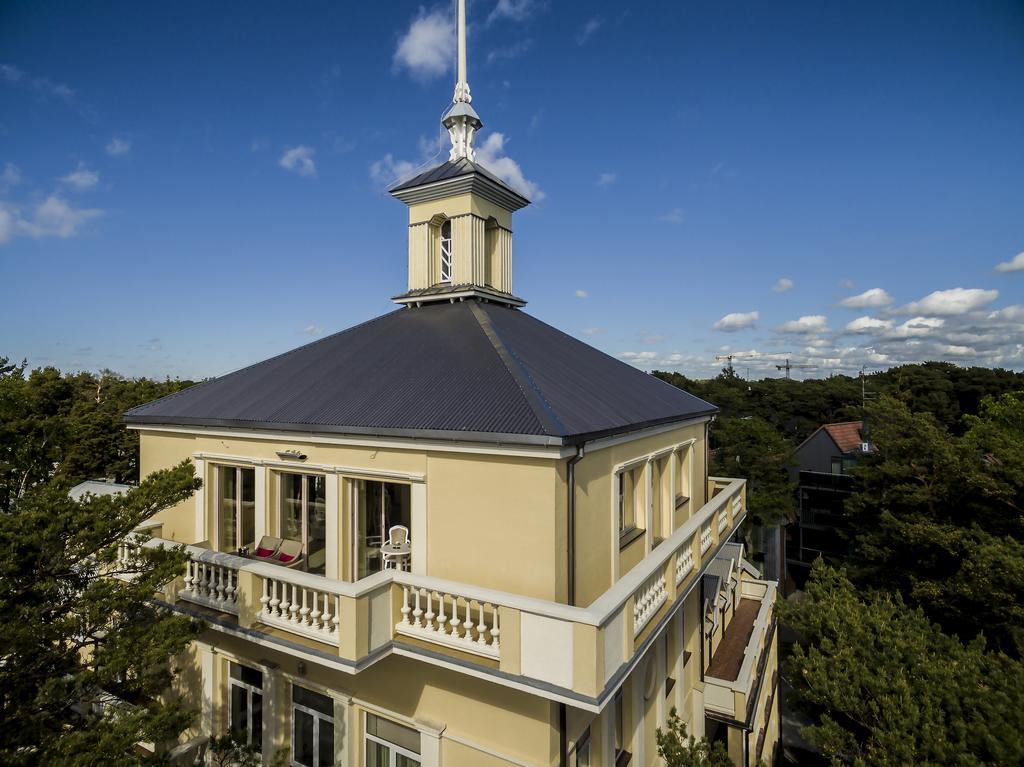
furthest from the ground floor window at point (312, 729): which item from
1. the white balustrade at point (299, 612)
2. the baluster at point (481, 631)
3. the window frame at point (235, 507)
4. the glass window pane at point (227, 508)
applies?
the baluster at point (481, 631)

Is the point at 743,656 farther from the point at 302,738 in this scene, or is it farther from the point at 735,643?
the point at 302,738

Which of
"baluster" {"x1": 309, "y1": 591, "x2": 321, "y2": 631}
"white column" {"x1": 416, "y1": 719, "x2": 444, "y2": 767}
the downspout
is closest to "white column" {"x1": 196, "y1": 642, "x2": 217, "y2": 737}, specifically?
"baluster" {"x1": 309, "y1": 591, "x2": 321, "y2": 631}

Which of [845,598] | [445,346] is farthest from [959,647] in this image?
[445,346]

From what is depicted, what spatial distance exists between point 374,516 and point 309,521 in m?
1.56

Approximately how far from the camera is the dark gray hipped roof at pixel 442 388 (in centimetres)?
902

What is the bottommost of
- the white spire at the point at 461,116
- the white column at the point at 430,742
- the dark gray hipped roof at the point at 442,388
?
the white column at the point at 430,742

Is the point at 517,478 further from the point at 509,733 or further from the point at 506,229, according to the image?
the point at 506,229

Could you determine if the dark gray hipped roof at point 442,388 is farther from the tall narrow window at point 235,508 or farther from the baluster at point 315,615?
the baluster at point 315,615

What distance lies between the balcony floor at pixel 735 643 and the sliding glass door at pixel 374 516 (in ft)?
41.1

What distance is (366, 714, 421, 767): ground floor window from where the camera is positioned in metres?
9.12

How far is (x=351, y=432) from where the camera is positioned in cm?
979

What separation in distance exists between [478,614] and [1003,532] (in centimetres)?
2730

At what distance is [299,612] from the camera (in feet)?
29.6

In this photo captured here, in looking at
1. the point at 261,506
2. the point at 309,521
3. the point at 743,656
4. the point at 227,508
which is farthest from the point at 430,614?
the point at 743,656
